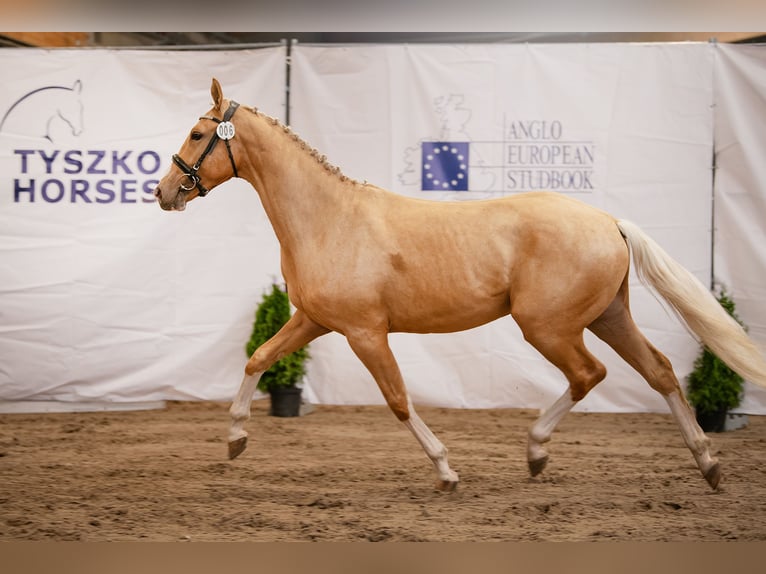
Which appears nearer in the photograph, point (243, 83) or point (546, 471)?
point (546, 471)

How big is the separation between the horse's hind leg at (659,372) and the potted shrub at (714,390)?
6.14ft

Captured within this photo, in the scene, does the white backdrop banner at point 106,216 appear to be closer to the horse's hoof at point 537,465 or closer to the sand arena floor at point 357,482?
the sand arena floor at point 357,482

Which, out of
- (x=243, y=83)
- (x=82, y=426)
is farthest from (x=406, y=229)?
(x=82, y=426)

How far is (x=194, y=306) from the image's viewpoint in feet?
20.0

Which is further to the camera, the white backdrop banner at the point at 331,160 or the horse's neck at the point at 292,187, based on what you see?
the white backdrop banner at the point at 331,160

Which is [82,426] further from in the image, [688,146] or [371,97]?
[688,146]

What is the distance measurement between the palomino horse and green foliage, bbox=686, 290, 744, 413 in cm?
189

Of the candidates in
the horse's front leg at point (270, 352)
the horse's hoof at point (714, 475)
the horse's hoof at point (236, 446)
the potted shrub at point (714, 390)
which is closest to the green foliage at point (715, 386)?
the potted shrub at point (714, 390)

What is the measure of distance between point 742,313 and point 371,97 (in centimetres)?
321

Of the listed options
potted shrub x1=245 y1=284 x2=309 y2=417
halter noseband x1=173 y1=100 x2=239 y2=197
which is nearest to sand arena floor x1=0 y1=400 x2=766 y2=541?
potted shrub x1=245 y1=284 x2=309 y2=417

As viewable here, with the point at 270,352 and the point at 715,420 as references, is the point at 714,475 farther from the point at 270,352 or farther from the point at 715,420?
the point at 270,352

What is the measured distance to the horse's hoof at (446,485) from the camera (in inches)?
153

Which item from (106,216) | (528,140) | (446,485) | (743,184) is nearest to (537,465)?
(446,485)

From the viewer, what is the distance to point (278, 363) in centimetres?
595
